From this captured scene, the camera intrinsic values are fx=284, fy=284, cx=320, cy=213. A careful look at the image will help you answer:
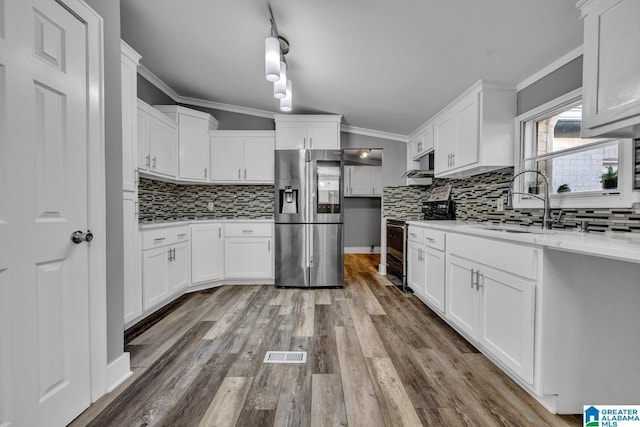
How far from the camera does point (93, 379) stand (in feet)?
4.78

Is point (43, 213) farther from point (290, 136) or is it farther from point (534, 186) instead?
point (534, 186)

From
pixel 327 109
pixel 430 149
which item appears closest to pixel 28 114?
pixel 327 109

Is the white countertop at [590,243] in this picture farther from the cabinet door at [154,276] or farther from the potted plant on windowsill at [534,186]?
the cabinet door at [154,276]

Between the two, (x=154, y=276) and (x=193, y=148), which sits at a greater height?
(x=193, y=148)

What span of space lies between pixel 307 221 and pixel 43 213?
2571 millimetres

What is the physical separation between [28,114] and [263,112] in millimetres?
3262

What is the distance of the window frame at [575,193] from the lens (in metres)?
1.58

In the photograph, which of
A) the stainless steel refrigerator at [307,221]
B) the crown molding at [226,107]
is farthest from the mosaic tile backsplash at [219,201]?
the crown molding at [226,107]

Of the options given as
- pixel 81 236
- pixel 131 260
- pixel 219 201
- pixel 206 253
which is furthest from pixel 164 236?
pixel 81 236

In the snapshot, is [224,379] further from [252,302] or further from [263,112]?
[263,112]

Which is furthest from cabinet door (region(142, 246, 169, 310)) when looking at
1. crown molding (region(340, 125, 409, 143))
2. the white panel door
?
crown molding (region(340, 125, 409, 143))

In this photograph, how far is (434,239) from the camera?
A: 8.64ft

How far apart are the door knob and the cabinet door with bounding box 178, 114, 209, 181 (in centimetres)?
220

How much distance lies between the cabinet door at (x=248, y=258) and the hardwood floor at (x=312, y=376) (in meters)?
0.93
